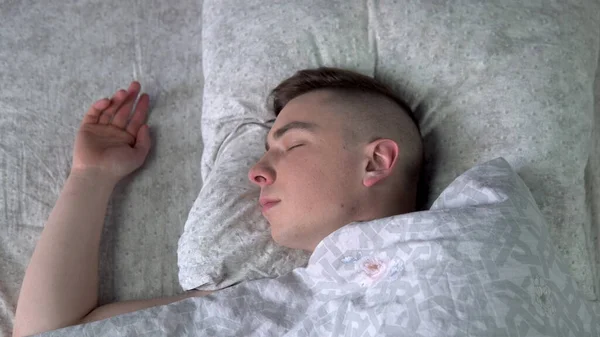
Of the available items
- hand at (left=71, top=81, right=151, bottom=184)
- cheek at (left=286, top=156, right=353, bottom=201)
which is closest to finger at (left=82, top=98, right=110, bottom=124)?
hand at (left=71, top=81, right=151, bottom=184)

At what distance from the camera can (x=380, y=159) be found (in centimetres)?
105

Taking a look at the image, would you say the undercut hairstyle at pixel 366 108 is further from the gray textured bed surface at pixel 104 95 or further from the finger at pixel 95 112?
the finger at pixel 95 112

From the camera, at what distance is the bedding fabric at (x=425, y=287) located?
0.84 metres

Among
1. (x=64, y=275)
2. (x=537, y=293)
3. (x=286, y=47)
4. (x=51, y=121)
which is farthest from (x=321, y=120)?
(x=51, y=121)

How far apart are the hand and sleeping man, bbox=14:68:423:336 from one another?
37 millimetres

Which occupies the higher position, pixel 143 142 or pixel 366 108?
pixel 366 108

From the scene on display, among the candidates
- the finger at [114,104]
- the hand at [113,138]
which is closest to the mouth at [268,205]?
the hand at [113,138]

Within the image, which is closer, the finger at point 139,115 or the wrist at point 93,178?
the wrist at point 93,178

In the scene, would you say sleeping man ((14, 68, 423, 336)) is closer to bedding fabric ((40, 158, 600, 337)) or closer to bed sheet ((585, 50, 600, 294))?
bedding fabric ((40, 158, 600, 337))

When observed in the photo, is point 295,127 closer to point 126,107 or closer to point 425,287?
point 425,287

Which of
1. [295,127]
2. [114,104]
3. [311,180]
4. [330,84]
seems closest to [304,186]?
[311,180]

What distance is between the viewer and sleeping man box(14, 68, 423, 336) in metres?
1.04

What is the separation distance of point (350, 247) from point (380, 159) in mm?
173

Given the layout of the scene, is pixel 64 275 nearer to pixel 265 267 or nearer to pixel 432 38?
pixel 265 267
